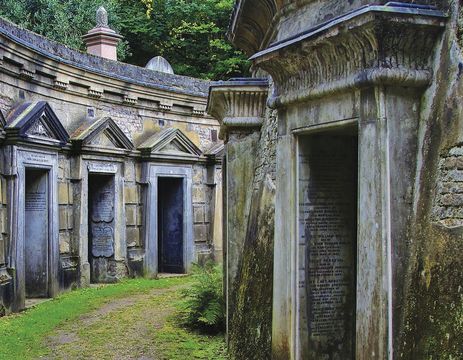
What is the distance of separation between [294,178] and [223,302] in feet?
15.5

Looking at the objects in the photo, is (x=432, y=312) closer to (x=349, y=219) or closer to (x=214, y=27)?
(x=349, y=219)

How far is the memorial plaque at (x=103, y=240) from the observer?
15492 mm

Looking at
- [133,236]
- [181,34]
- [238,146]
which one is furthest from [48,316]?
[181,34]

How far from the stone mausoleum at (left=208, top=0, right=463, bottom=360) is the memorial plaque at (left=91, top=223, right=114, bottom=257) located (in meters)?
9.01

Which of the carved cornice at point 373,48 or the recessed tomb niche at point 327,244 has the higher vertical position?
the carved cornice at point 373,48

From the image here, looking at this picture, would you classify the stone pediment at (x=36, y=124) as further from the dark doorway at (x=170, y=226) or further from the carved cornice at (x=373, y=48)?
the carved cornice at (x=373, y=48)

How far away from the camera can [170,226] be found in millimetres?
17656

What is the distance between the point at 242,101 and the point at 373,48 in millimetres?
3869

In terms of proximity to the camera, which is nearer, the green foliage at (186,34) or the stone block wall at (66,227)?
the stone block wall at (66,227)

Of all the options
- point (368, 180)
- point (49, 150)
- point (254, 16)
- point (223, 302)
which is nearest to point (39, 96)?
point (49, 150)

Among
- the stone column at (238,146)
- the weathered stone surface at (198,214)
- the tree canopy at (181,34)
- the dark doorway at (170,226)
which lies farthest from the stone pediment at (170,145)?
the stone column at (238,146)

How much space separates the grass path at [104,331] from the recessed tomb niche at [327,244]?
8.57 feet

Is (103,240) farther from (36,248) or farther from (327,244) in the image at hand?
(327,244)

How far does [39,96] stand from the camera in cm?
1302
